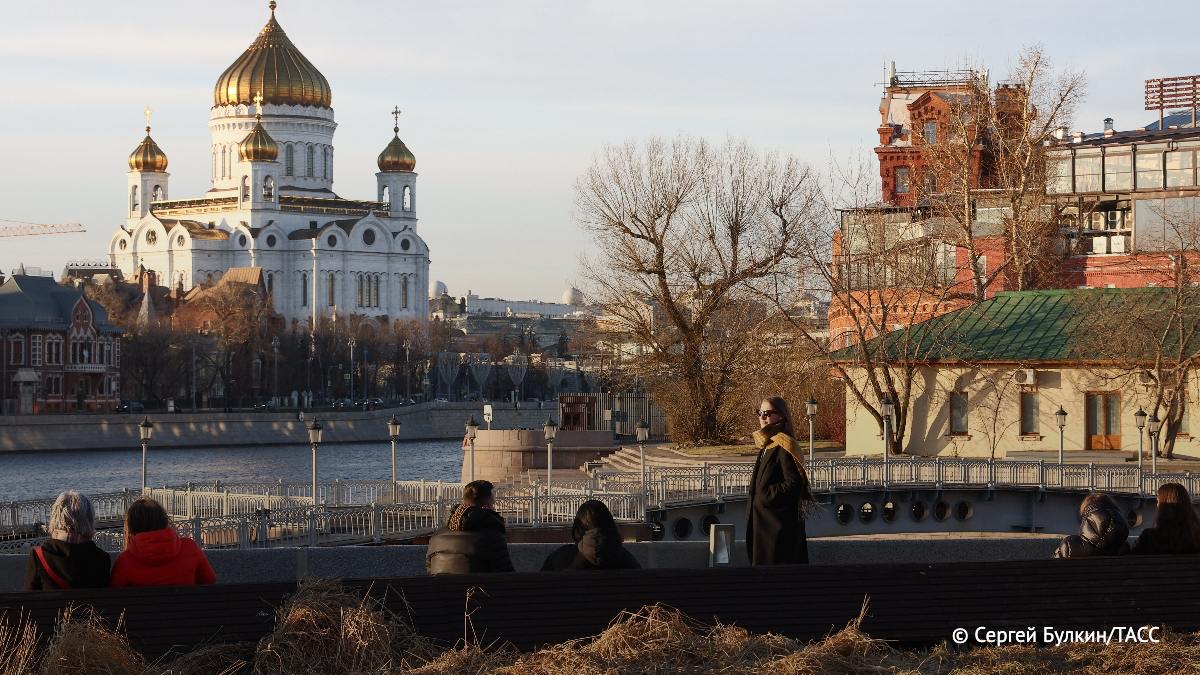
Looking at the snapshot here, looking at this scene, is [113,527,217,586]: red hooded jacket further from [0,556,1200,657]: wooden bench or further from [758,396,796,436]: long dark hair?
[758,396,796,436]: long dark hair

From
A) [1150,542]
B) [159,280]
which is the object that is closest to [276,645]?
[1150,542]

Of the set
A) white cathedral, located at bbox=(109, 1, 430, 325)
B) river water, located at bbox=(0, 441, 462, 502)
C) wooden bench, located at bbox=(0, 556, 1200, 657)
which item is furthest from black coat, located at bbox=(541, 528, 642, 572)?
white cathedral, located at bbox=(109, 1, 430, 325)

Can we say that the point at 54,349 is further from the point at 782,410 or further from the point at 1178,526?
the point at 1178,526

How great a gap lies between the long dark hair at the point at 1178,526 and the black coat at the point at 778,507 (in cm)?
199

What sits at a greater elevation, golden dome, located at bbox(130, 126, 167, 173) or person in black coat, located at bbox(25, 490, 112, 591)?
golden dome, located at bbox(130, 126, 167, 173)

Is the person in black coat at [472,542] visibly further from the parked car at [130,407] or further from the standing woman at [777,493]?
the parked car at [130,407]

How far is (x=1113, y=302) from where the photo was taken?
134 ft

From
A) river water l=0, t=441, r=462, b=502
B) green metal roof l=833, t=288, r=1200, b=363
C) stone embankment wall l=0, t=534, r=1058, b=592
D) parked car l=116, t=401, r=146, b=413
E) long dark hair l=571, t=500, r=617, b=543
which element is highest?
green metal roof l=833, t=288, r=1200, b=363

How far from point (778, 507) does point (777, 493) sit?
10 centimetres

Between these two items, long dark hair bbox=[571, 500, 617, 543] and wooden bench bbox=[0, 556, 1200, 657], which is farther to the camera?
long dark hair bbox=[571, 500, 617, 543]

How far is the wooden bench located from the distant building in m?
89.0

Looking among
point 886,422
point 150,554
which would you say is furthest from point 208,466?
point 150,554

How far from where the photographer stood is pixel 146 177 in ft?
506

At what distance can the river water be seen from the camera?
6575cm
